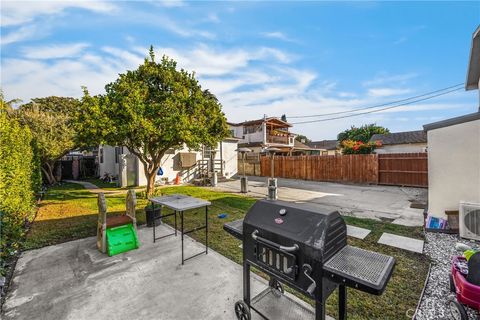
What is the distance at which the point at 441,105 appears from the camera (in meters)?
18.1

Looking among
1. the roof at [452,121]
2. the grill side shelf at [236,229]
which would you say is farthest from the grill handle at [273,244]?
the roof at [452,121]

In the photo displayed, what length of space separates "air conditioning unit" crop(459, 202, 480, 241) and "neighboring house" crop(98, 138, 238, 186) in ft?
40.8

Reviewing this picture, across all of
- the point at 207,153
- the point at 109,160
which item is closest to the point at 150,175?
the point at 207,153

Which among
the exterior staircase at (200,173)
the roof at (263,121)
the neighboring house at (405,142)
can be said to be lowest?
the exterior staircase at (200,173)

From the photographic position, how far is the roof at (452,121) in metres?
4.76

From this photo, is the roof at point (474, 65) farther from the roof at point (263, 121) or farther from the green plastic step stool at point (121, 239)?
the roof at point (263, 121)

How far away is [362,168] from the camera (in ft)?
45.4

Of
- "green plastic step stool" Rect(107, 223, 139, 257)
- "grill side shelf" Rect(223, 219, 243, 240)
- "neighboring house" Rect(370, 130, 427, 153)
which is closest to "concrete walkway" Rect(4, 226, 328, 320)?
"green plastic step stool" Rect(107, 223, 139, 257)

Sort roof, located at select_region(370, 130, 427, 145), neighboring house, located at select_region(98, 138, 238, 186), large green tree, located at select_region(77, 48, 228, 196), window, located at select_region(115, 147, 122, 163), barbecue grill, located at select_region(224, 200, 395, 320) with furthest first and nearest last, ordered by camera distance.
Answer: roof, located at select_region(370, 130, 427, 145) → window, located at select_region(115, 147, 122, 163) → neighboring house, located at select_region(98, 138, 238, 186) → large green tree, located at select_region(77, 48, 228, 196) → barbecue grill, located at select_region(224, 200, 395, 320)

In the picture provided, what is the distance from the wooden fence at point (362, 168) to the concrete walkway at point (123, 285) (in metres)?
13.2

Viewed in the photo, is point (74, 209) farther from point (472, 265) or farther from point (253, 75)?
point (253, 75)

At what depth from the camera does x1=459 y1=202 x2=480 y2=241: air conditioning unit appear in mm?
4461

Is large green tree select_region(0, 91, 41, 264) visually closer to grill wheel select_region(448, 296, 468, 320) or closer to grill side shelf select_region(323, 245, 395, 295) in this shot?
grill side shelf select_region(323, 245, 395, 295)

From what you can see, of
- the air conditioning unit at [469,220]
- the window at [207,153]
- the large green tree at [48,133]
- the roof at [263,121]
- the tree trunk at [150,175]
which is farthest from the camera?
the roof at [263,121]
